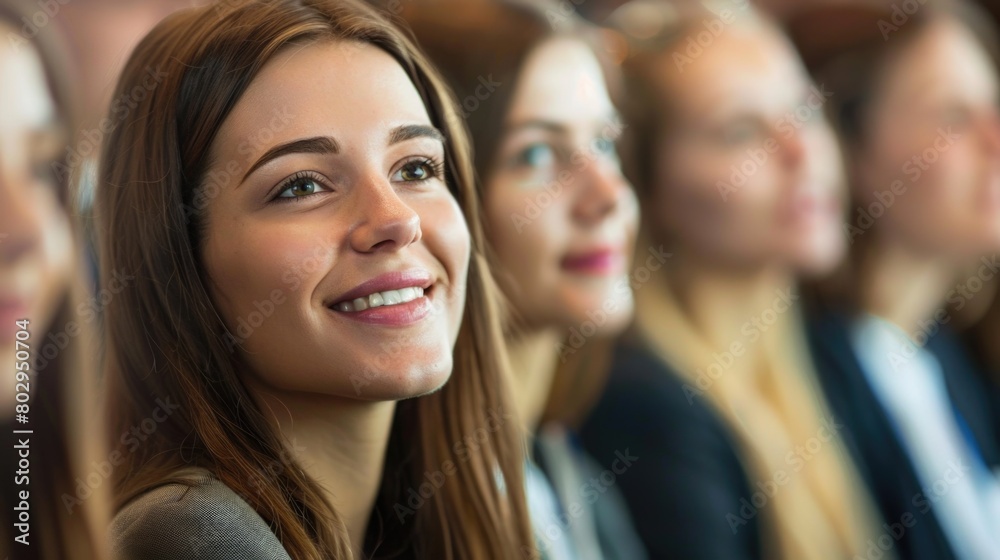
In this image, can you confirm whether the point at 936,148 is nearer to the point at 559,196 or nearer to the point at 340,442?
the point at 559,196

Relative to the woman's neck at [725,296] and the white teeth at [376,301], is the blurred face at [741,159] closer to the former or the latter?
the woman's neck at [725,296]

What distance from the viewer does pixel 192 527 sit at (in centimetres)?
74

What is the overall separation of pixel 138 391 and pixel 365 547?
0.27 metres

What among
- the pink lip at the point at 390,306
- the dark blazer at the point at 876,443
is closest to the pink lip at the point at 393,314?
the pink lip at the point at 390,306

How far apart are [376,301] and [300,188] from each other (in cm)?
12

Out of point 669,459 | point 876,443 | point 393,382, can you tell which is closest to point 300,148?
point 393,382

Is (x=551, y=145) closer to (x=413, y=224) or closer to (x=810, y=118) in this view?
(x=413, y=224)

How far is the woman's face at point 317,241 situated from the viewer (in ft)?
2.70

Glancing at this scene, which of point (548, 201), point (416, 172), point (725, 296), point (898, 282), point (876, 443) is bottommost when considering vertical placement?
point (876, 443)

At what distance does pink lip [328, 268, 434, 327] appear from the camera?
0.83 m

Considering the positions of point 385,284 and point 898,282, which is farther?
point 898,282

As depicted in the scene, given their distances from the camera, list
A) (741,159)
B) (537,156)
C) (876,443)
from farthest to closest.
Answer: (876,443), (741,159), (537,156)

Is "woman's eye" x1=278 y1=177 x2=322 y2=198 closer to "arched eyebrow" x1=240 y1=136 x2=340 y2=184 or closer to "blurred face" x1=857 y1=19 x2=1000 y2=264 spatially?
"arched eyebrow" x1=240 y1=136 x2=340 y2=184

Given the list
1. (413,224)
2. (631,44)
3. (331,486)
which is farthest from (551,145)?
(331,486)
